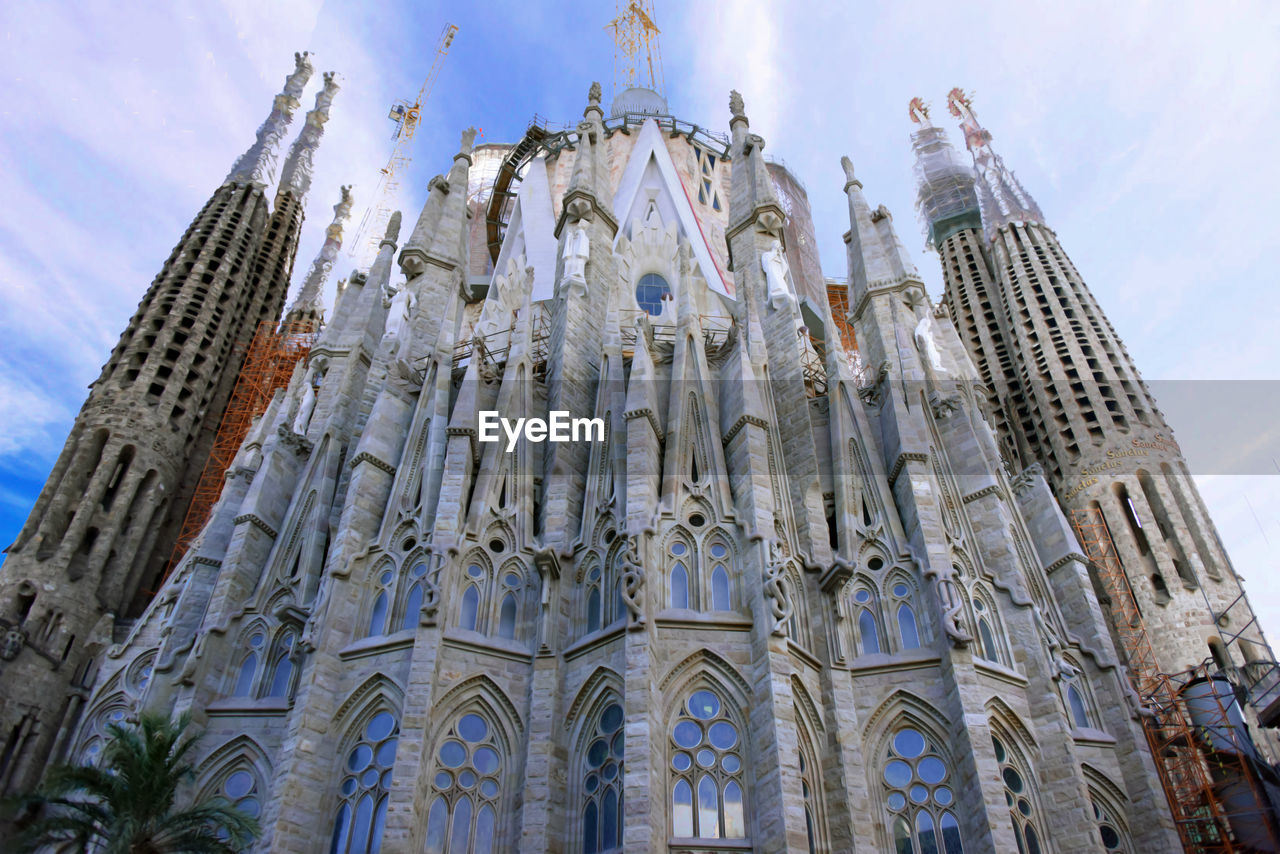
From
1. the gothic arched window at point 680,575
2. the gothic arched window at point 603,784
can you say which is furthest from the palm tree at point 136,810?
the gothic arched window at point 680,575

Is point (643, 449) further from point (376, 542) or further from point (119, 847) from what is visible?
point (119, 847)

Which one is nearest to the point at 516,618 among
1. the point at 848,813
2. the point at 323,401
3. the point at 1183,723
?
the point at 848,813

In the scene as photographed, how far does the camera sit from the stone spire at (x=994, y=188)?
1841 inches

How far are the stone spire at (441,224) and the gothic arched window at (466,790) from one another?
44.1 feet

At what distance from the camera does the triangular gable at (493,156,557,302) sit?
27.9 meters

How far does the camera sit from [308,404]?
84.4 feet

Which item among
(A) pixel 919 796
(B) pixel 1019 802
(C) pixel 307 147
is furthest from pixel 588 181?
(C) pixel 307 147

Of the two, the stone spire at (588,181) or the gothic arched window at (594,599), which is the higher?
the stone spire at (588,181)

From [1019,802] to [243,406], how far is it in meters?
31.9

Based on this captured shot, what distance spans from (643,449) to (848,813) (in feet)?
23.0

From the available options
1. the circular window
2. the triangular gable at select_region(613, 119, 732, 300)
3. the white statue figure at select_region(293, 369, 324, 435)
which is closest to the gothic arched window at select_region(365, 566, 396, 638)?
the white statue figure at select_region(293, 369, 324, 435)

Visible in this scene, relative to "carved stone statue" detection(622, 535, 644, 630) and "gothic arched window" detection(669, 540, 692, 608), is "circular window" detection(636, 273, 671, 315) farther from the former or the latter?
"carved stone statue" detection(622, 535, 644, 630)

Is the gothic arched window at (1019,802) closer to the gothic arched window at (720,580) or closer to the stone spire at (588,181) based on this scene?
the gothic arched window at (720,580)

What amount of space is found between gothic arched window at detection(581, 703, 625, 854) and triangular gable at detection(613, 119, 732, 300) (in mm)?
14210
